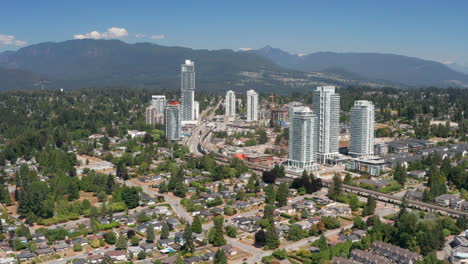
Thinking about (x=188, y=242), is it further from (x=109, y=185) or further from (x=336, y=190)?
(x=336, y=190)

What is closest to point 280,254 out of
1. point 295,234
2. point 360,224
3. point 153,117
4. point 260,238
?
point 260,238

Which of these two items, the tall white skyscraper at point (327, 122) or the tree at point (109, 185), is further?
the tall white skyscraper at point (327, 122)

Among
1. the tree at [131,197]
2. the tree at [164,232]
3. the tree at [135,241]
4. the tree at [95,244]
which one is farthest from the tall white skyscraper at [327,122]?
the tree at [95,244]

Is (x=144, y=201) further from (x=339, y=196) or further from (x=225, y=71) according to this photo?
(x=225, y=71)

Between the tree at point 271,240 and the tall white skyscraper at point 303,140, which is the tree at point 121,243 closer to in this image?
the tree at point 271,240

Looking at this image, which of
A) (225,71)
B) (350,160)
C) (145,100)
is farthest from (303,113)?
(225,71)

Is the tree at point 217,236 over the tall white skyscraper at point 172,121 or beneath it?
beneath

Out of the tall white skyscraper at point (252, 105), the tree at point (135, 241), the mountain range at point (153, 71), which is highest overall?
the mountain range at point (153, 71)

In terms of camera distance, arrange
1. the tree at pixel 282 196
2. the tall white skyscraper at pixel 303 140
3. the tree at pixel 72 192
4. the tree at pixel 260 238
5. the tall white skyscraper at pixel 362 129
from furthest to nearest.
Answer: the tall white skyscraper at pixel 362 129
the tall white skyscraper at pixel 303 140
the tree at pixel 72 192
the tree at pixel 282 196
the tree at pixel 260 238
